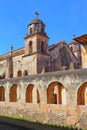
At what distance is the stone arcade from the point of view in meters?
12.5

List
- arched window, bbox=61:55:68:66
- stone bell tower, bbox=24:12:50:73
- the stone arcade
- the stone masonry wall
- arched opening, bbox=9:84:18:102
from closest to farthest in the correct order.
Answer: the stone masonry wall, the stone arcade, arched opening, bbox=9:84:18:102, stone bell tower, bbox=24:12:50:73, arched window, bbox=61:55:68:66

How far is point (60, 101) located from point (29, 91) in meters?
5.13

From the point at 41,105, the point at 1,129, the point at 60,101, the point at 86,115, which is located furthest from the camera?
the point at 60,101

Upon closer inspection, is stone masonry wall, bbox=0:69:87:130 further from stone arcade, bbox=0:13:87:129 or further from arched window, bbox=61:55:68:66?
arched window, bbox=61:55:68:66

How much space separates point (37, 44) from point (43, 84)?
12003 mm

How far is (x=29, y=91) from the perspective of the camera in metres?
16.6

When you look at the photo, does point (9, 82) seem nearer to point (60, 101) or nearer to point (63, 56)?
point (60, 101)

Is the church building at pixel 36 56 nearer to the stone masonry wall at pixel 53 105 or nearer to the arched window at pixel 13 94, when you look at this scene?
the arched window at pixel 13 94

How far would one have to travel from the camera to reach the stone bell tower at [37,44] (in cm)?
2594

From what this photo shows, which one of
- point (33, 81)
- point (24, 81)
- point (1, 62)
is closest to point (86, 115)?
point (33, 81)

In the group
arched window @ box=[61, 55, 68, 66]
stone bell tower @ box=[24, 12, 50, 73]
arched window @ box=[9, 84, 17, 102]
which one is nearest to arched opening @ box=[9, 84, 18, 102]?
arched window @ box=[9, 84, 17, 102]

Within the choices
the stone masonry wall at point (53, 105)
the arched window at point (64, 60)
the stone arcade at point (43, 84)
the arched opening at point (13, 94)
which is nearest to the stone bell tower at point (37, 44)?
the stone arcade at point (43, 84)

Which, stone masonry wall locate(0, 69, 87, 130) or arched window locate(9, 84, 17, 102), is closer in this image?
stone masonry wall locate(0, 69, 87, 130)

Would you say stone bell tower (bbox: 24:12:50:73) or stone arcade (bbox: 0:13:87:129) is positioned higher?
stone bell tower (bbox: 24:12:50:73)
